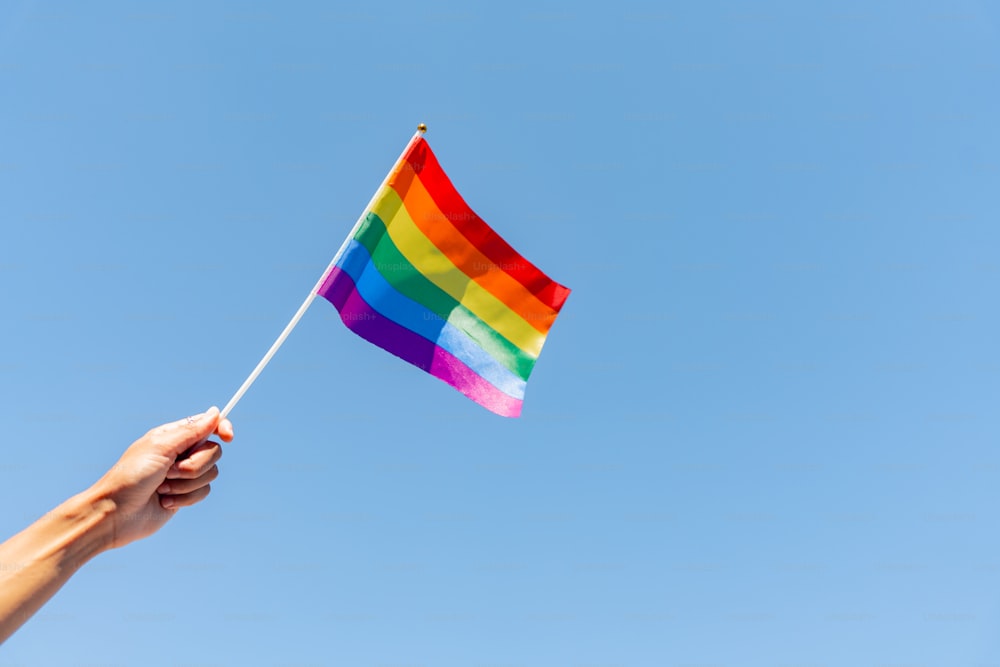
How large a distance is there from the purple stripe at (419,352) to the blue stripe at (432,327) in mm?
61

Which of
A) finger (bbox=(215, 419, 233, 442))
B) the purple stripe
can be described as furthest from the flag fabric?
finger (bbox=(215, 419, 233, 442))

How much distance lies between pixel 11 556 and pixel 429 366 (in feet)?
14.9

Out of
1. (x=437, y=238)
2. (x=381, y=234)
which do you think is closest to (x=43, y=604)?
(x=381, y=234)

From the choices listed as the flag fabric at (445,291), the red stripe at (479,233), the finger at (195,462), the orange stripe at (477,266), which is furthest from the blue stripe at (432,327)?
the finger at (195,462)

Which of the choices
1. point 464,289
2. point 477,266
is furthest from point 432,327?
point 477,266

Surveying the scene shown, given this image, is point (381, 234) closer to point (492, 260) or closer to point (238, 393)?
point (492, 260)

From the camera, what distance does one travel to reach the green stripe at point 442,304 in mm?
6836

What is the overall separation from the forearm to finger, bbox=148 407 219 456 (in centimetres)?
52

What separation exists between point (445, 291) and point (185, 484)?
12.8 feet

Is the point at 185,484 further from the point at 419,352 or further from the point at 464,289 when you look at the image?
the point at 464,289

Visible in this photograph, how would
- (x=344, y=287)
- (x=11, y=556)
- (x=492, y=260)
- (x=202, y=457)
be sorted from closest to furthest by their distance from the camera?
(x=11, y=556) < (x=202, y=457) < (x=344, y=287) < (x=492, y=260)

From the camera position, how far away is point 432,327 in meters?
6.97

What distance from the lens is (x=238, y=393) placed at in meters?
4.59

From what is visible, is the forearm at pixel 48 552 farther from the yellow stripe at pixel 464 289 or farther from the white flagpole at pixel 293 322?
the yellow stripe at pixel 464 289
